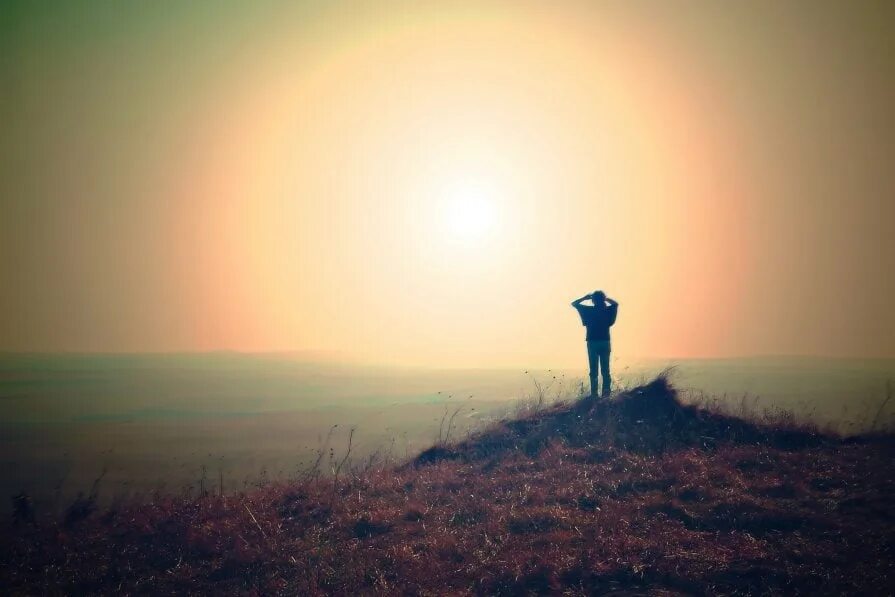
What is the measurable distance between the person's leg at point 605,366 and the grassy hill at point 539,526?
7.73 feet

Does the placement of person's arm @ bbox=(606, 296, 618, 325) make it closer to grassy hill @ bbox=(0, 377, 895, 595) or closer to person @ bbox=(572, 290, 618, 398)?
person @ bbox=(572, 290, 618, 398)

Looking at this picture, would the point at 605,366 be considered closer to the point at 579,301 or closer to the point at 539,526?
the point at 579,301

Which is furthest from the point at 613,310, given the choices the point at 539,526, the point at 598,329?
the point at 539,526

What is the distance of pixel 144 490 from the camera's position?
1325 cm

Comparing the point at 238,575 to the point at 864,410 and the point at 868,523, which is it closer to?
the point at 868,523

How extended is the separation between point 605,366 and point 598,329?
1087mm

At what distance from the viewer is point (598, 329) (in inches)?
643

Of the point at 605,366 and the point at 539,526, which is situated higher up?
the point at 605,366

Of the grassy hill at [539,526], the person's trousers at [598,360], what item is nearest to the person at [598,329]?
the person's trousers at [598,360]

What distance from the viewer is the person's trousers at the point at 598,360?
16328 millimetres

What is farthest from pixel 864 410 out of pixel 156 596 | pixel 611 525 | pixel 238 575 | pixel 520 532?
pixel 156 596

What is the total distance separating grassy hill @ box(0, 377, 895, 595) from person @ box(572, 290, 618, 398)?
8.35ft

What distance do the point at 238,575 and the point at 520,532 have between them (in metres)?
4.39

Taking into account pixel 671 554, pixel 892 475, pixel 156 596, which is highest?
pixel 892 475
